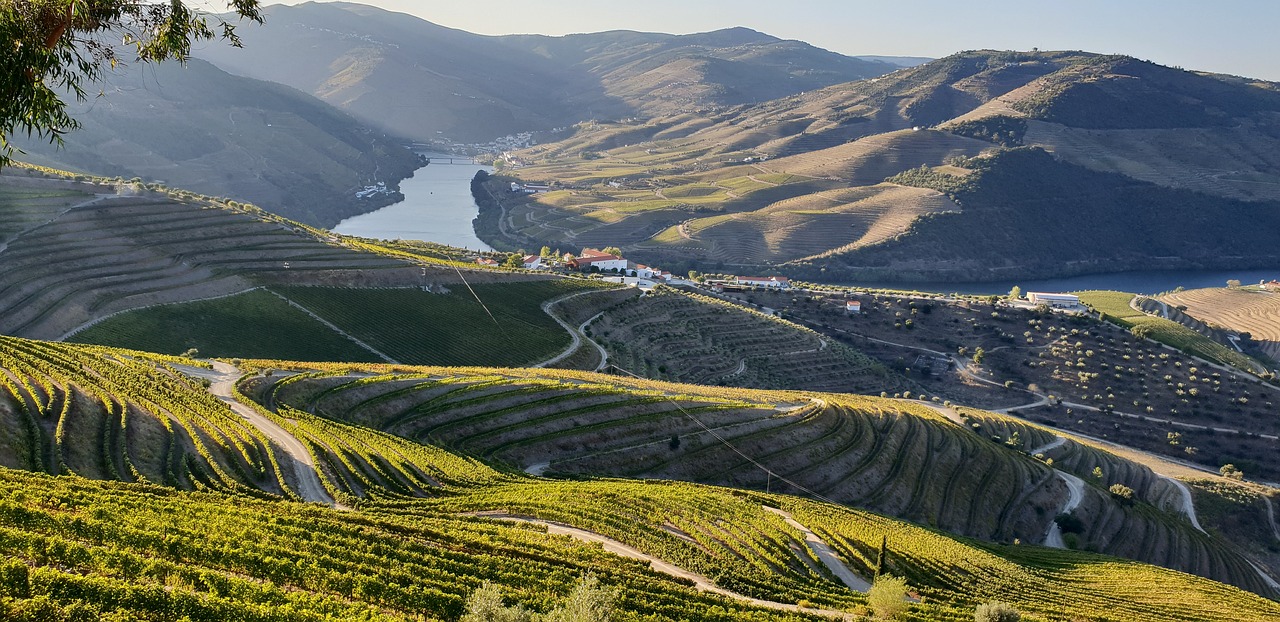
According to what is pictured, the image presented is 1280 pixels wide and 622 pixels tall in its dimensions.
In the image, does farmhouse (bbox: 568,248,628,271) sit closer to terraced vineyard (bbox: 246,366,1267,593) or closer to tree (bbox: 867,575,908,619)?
terraced vineyard (bbox: 246,366,1267,593)

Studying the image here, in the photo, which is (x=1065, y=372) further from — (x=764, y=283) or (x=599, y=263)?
(x=599, y=263)

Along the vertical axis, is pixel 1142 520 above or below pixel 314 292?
below

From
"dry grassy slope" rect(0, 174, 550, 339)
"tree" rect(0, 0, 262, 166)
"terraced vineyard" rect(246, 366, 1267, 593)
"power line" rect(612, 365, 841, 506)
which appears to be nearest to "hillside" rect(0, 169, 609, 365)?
"dry grassy slope" rect(0, 174, 550, 339)

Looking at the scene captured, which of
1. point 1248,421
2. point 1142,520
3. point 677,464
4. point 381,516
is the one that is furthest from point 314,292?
point 1248,421

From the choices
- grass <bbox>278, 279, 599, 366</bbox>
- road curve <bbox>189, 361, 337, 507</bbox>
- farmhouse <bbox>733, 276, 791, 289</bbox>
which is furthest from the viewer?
farmhouse <bbox>733, 276, 791, 289</bbox>

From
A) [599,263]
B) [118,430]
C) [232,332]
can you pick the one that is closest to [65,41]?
[118,430]

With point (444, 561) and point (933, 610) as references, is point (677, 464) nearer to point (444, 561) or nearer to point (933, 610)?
point (933, 610)

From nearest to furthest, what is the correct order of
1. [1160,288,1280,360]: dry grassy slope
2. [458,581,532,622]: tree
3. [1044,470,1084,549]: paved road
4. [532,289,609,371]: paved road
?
1. [458,581,532,622]: tree
2. [1044,470,1084,549]: paved road
3. [532,289,609,371]: paved road
4. [1160,288,1280,360]: dry grassy slope
